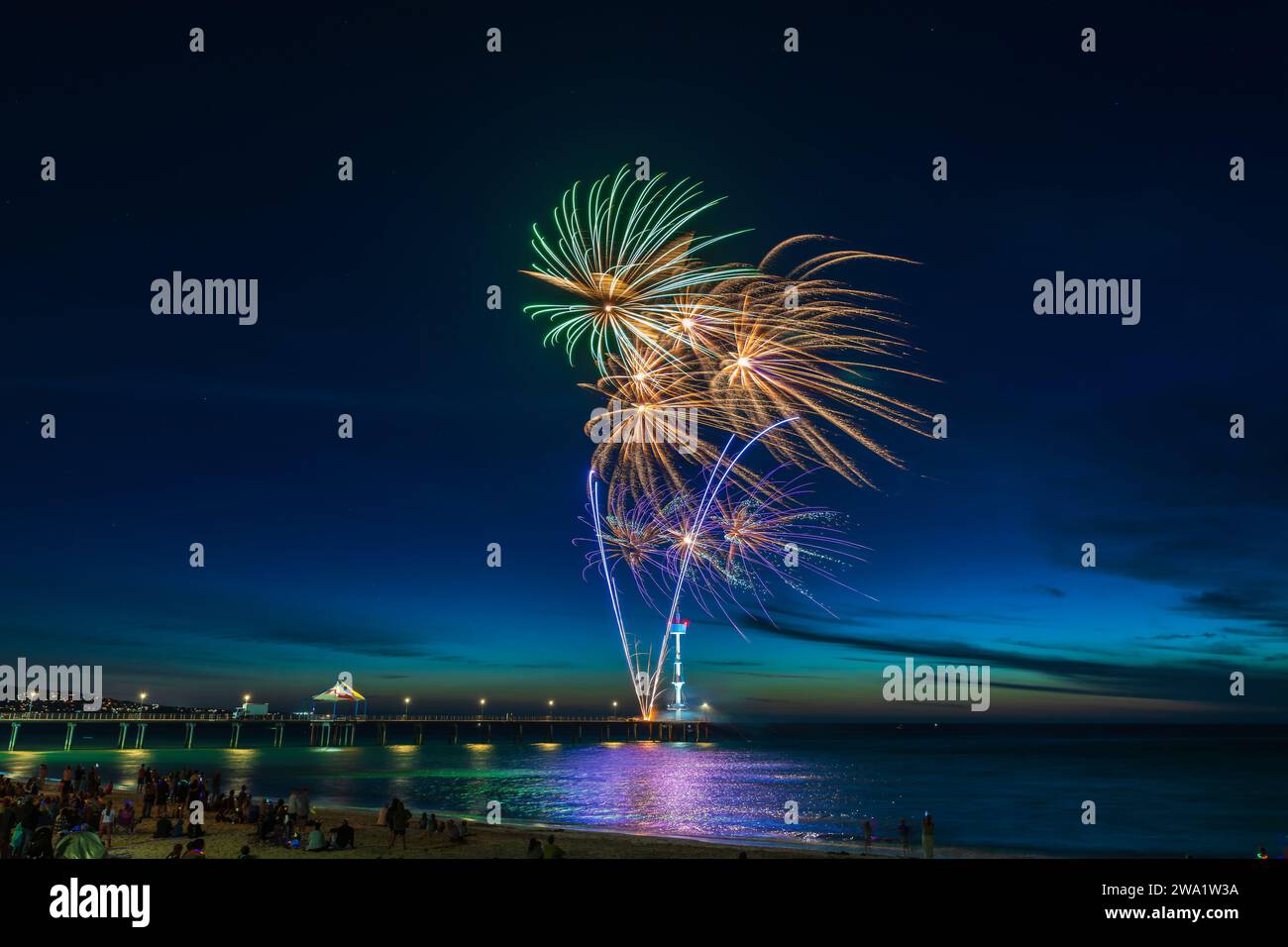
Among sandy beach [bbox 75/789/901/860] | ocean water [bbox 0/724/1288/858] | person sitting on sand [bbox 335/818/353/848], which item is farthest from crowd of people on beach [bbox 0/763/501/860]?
ocean water [bbox 0/724/1288/858]

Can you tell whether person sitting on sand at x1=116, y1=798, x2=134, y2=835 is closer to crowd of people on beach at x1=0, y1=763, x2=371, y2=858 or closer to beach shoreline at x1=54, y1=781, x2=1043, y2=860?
crowd of people on beach at x1=0, y1=763, x2=371, y2=858

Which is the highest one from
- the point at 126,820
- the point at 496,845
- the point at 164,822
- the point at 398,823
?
the point at 398,823

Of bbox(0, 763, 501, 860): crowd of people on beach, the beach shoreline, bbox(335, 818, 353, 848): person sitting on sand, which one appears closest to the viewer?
bbox(0, 763, 501, 860): crowd of people on beach

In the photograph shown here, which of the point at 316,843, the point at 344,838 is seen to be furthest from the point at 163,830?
the point at 344,838

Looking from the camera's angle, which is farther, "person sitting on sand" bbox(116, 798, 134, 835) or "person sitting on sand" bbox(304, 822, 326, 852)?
"person sitting on sand" bbox(116, 798, 134, 835)

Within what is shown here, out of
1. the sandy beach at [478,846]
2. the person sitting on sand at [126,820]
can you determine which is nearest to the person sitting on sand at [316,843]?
the sandy beach at [478,846]

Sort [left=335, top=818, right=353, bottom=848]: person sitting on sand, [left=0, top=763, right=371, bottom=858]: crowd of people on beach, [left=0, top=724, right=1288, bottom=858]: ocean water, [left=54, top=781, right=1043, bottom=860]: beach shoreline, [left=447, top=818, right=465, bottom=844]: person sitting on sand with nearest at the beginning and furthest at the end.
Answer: [left=0, top=763, right=371, bottom=858]: crowd of people on beach
[left=54, top=781, right=1043, bottom=860]: beach shoreline
[left=335, top=818, right=353, bottom=848]: person sitting on sand
[left=447, top=818, right=465, bottom=844]: person sitting on sand
[left=0, top=724, right=1288, bottom=858]: ocean water

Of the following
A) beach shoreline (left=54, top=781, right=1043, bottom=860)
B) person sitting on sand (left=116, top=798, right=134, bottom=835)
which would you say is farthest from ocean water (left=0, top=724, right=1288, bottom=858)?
person sitting on sand (left=116, top=798, right=134, bottom=835)

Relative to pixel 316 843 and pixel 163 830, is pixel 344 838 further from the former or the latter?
pixel 163 830

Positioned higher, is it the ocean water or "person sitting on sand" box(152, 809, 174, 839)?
"person sitting on sand" box(152, 809, 174, 839)

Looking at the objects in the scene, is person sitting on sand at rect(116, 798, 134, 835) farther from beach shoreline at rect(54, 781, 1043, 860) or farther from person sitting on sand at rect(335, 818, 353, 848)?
person sitting on sand at rect(335, 818, 353, 848)

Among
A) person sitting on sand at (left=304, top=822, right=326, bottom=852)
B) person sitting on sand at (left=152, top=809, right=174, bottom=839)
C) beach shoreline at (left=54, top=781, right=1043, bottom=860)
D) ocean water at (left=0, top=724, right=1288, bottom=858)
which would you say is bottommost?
ocean water at (left=0, top=724, right=1288, bottom=858)
